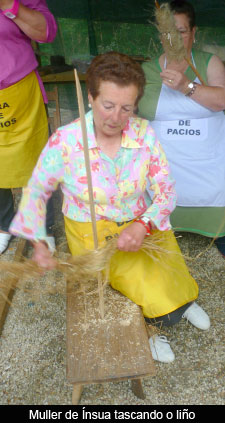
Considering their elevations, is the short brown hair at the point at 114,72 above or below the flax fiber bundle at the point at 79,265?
above

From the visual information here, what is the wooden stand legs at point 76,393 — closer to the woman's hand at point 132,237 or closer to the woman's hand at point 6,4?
the woman's hand at point 132,237

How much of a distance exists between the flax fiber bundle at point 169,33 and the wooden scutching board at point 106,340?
1.24 meters

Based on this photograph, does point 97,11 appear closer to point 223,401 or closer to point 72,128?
point 72,128

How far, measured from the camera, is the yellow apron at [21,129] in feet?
6.08

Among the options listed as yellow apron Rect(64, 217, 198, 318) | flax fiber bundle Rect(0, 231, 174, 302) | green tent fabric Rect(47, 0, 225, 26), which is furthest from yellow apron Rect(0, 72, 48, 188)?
green tent fabric Rect(47, 0, 225, 26)

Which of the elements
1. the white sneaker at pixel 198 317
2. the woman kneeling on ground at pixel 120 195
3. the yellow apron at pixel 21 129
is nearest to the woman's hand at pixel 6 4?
the yellow apron at pixel 21 129

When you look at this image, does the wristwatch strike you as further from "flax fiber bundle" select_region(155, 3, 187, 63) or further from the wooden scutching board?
the wooden scutching board

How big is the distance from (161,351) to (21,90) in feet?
5.05

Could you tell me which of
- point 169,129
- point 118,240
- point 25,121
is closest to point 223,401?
point 118,240

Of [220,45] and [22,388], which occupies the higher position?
[220,45]

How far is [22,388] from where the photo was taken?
1.60 m

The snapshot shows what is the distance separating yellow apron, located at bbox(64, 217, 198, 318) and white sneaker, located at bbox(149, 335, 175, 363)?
12.8 inches

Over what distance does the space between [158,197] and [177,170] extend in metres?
0.70

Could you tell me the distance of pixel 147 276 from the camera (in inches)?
56.5
